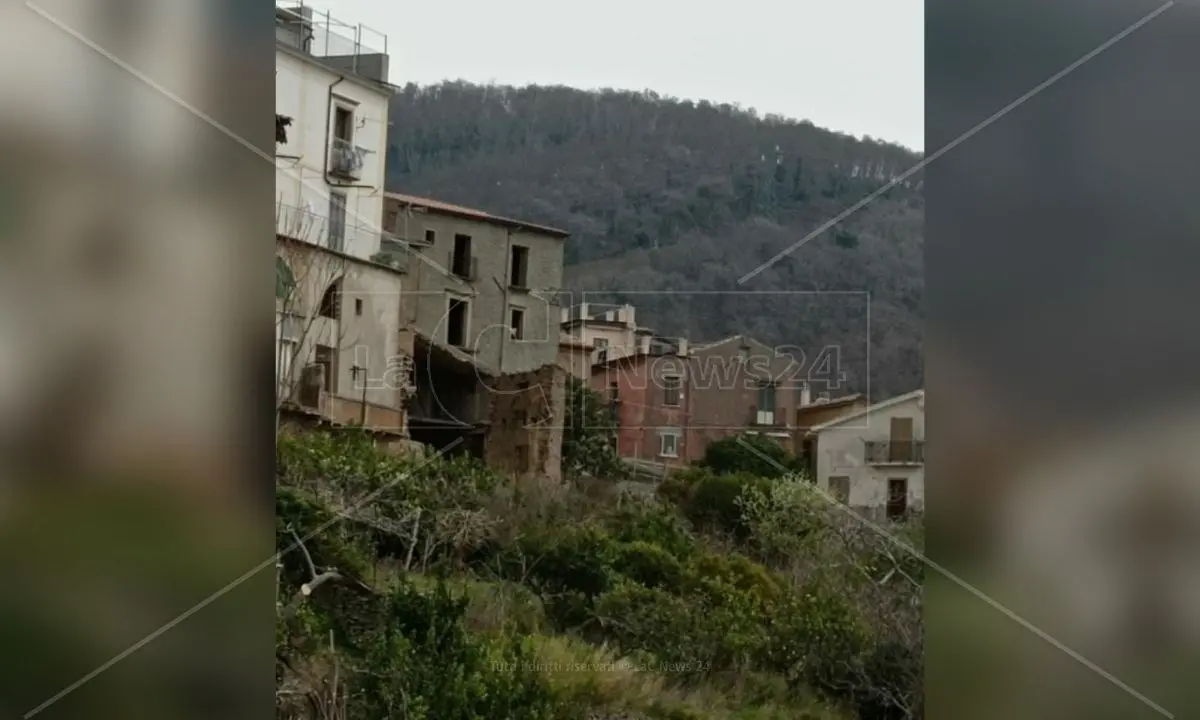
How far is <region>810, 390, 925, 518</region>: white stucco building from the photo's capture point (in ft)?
8.70

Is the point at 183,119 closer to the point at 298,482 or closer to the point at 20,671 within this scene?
the point at 298,482

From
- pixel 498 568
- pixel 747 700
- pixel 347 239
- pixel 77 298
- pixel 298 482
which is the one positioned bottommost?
pixel 747 700

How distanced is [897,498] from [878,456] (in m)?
0.12

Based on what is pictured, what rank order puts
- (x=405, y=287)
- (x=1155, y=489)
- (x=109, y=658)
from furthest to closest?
(x=405, y=287), (x=109, y=658), (x=1155, y=489)

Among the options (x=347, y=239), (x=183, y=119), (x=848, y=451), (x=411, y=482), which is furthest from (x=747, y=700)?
(x=183, y=119)

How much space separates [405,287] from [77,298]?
781 mm

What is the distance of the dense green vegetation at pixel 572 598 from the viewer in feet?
9.07

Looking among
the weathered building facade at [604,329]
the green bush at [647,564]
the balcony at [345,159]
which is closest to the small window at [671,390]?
the weathered building facade at [604,329]

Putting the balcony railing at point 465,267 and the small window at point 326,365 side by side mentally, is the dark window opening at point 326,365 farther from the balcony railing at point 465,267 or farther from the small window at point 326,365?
the balcony railing at point 465,267

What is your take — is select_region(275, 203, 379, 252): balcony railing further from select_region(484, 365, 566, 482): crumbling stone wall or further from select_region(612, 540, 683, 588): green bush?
select_region(612, 540, 683, 588): green bush

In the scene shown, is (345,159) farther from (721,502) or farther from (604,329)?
(721,502)

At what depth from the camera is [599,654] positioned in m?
2.81

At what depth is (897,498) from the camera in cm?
270

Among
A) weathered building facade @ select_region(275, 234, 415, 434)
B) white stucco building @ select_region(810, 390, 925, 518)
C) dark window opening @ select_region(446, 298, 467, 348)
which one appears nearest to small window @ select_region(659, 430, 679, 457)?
white stucco building @ select_region(810, 390, 925, 518)
